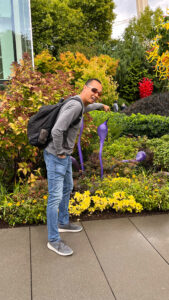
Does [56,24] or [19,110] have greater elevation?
[56,24]

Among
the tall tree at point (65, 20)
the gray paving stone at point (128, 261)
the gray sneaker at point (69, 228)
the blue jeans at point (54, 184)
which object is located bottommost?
the gray paving stone at point (128, 261)

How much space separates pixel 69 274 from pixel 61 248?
14.2 inches

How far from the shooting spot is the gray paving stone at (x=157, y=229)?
3143 millimetres

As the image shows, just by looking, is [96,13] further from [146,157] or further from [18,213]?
[18,213]

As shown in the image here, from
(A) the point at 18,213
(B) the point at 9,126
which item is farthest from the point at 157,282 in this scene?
(B) the point at 9,126

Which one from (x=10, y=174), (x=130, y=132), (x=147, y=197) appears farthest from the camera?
(x=130, y=132)

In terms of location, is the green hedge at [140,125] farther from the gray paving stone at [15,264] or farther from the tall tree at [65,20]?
the tall tree at [65,20]

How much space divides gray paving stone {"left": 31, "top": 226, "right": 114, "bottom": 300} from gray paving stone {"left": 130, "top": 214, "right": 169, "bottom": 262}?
2.41 ft

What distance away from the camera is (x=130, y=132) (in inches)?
280

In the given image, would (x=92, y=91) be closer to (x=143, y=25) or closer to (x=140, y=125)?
(x=140, y=125)

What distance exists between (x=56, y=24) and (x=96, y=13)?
3877mm

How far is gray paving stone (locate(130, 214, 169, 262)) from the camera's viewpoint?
3.14m


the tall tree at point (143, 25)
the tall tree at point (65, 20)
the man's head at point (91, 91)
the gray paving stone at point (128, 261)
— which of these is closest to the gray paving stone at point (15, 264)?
the gray paving stone at point (128, 261)

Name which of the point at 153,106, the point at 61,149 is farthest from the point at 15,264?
the point at 153,106
